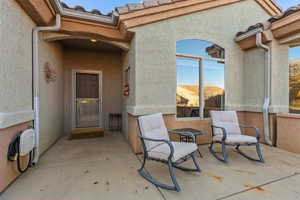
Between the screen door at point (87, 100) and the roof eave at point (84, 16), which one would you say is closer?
the roof eave at point (84, 16)

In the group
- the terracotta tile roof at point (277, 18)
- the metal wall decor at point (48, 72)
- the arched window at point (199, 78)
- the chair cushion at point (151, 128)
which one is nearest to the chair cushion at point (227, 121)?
the arched window at point (199, 78)

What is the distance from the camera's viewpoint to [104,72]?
16.0 feet

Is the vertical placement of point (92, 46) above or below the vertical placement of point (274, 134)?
above

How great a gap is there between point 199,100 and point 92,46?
12.3 ft

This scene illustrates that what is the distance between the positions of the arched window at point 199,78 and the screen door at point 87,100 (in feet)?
10.0

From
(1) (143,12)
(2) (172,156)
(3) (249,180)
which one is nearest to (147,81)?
(1) (143,12)

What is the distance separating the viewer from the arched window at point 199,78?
3.40 meters

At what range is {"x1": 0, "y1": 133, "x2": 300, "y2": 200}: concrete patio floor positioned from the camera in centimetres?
168

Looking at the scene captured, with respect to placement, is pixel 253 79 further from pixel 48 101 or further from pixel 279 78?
pixel 48 101

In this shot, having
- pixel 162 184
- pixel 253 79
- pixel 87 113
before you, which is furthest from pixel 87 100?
pixel 253 79

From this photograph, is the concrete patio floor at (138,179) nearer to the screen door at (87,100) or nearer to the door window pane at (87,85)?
the screen door at (87,100)

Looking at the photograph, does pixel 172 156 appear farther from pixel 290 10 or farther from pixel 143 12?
pixel 290 10

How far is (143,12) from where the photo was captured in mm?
2895

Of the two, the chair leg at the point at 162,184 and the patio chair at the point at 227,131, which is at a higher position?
the patio chair at the point at 227,131
